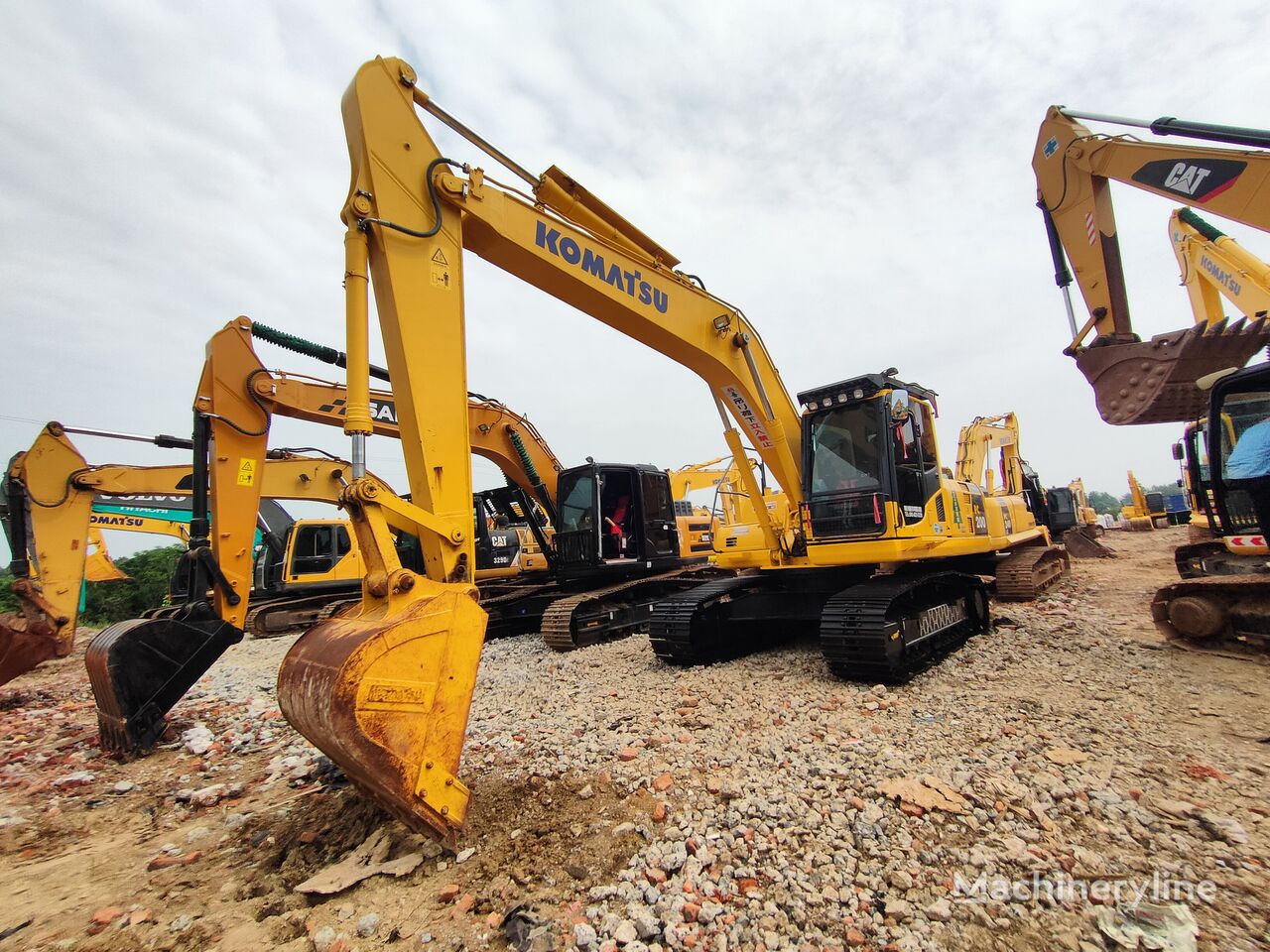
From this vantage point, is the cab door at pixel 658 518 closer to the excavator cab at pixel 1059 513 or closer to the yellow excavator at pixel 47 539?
the yellow excavator at pixel 47 539

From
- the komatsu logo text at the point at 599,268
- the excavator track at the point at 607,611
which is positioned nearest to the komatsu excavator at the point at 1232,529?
the excavator track at the point at 607,611

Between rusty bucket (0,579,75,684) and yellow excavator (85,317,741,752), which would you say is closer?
yellow excavator (85,317,741,752)

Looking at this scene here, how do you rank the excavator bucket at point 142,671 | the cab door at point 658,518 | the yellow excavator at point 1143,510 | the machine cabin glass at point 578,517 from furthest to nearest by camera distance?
the yellow excavator at point 1143,510 < the cab door at point 658,518 < the machine cabin glass at point 578,517 < the excavator bucket at point 142,671

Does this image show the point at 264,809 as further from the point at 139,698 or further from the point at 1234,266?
the point at 1234,266

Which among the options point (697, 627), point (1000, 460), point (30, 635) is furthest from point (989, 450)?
point (30, 635)

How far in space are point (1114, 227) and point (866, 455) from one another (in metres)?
3.26

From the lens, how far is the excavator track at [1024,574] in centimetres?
889

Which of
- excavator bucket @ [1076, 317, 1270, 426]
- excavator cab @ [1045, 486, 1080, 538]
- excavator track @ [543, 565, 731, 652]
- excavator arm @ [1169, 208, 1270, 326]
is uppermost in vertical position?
excavator arm @ [1169, 208, 1270, 326]

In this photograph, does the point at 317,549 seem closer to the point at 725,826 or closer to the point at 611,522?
the point at 611,522

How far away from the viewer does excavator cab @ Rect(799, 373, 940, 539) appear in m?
5.49

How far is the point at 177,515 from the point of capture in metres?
13.2

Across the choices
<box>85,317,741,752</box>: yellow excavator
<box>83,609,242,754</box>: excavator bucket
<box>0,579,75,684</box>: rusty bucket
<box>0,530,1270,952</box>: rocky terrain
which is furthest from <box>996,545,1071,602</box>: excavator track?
<box>0,579,75,684</box>: rusty bucket

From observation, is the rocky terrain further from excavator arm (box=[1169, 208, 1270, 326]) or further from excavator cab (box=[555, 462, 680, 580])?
excavator arm (box=[1169, 208, 1270, 326])

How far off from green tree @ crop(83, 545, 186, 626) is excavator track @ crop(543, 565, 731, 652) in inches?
594
